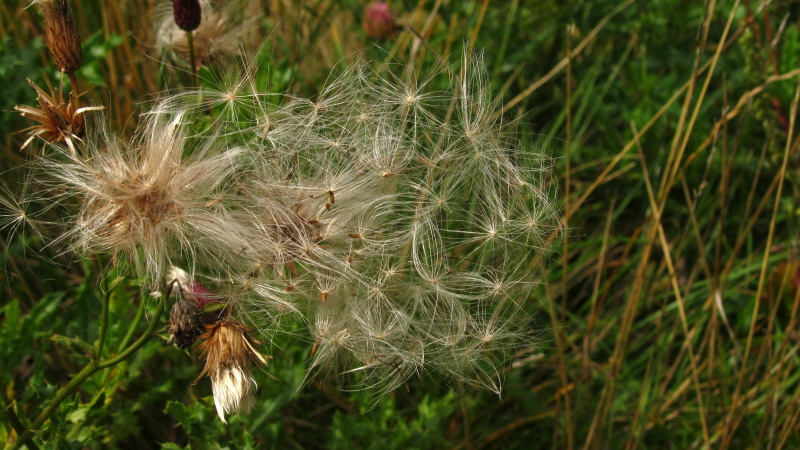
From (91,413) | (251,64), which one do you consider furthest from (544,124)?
(91,413)

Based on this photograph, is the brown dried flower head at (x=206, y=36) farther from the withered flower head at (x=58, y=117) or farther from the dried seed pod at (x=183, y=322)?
the dried seed pod at (x=183, y=322)

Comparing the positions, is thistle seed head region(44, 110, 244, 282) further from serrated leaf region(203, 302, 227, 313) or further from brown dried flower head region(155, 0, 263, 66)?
brown dried flower head region(155, 0, 263, 66)

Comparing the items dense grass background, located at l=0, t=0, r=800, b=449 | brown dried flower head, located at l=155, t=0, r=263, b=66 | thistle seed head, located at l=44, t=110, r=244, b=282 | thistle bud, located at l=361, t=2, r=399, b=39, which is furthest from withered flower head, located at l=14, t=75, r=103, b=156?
thistle bud, located at l=361, t=2, r=399, b=39

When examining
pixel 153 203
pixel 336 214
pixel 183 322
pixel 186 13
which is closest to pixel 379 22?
pixel 186 13

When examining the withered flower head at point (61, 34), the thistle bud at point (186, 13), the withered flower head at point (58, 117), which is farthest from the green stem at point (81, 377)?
the thistle bud at point (186, 13)

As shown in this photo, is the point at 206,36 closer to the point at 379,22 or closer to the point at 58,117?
the point at 58,117

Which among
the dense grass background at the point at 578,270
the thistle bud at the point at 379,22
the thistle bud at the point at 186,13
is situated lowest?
the dense grass background at the point at 578,270

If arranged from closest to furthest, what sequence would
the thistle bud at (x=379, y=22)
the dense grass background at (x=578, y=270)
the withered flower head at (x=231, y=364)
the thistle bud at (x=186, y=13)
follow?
the withered flower head at (x=231, y=364), the thistle bud at (x=186, y=13), the dense grass background at (x=578, y=270), the thistle bud at (x=379, y=22)
